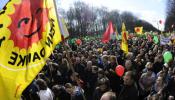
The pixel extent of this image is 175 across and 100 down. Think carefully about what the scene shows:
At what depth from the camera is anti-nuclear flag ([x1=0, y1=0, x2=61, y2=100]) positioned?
5859mm

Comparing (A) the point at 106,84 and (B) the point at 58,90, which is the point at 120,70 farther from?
(A) the point at 106,84

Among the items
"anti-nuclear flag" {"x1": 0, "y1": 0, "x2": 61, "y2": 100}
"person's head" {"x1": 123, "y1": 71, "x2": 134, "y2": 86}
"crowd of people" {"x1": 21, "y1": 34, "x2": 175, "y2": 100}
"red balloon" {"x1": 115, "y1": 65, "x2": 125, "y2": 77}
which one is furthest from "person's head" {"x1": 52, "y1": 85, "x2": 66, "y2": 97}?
"anti-nuclear flag" {"x1": 0, "y1": 0, "x2": 61, "y2": 100}

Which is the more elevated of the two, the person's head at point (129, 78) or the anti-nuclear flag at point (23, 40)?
the anti-nuclear flag at point (23, 40)

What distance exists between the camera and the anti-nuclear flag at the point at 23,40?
5859mm

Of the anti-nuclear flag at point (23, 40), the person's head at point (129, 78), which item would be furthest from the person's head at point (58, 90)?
the anti-nuclear flag at point (23, 40)

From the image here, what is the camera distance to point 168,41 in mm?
24484

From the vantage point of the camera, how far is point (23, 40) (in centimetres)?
621

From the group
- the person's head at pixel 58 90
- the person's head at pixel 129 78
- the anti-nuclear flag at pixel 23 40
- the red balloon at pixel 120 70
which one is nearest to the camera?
the anti-nuclear flag at pixel 23 40

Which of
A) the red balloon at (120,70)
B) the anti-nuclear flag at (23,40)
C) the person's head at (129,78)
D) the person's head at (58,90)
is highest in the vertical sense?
the anti-nuclear flag at (23,40)

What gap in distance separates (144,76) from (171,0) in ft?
322

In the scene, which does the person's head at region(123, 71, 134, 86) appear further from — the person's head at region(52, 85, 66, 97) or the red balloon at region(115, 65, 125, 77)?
the red balloon at region(115, 65, 125, 77)

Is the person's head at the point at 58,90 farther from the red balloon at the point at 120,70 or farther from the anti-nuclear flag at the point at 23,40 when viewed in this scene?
the anti-nuclear flag at the point at 23,40

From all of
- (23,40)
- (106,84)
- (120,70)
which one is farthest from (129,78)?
(120,70)

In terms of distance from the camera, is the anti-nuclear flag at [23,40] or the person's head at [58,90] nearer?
the anti-nuclear flag at [23,40]
